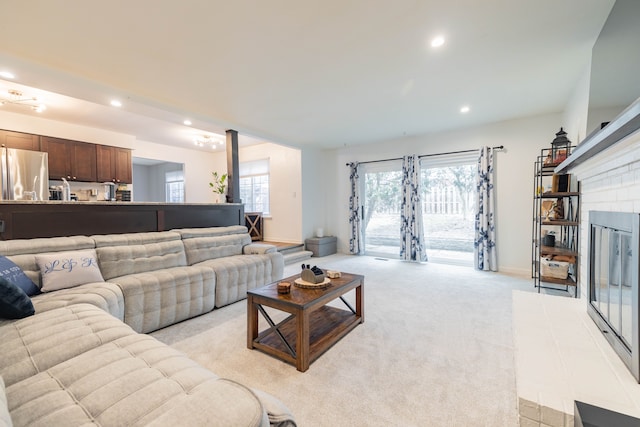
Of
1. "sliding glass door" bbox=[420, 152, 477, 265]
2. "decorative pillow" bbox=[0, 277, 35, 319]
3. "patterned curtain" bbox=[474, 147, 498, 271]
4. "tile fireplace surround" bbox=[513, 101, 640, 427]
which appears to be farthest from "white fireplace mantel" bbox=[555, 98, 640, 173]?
"decorative pillow" bbox=[0, 277, 35, 319]

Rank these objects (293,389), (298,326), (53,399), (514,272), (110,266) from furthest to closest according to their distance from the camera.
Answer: (514,272)
(110,266)
(298,326)
(293,389)
(53,399)

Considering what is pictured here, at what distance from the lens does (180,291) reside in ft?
8.59

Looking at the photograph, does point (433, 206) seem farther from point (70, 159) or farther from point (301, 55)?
point (70, 159)

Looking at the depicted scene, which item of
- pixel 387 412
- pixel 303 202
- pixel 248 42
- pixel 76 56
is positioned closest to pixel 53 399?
pixel 387 412

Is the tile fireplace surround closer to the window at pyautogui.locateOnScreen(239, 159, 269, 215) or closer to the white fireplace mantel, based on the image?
the white fireplace mantel

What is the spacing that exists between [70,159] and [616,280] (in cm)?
711

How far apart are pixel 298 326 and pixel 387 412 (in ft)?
2.43

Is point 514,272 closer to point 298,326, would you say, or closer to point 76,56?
point 298,326

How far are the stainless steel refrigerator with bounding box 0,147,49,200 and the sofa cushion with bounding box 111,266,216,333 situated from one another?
2.93m

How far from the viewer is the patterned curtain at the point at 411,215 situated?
5.25m

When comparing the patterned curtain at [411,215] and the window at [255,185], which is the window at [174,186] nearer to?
the window at [255,185]

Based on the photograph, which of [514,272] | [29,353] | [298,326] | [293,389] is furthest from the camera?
[514,272]

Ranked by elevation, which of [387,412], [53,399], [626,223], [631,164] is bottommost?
[387,412]

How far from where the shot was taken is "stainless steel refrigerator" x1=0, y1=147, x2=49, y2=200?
399 centimetres
